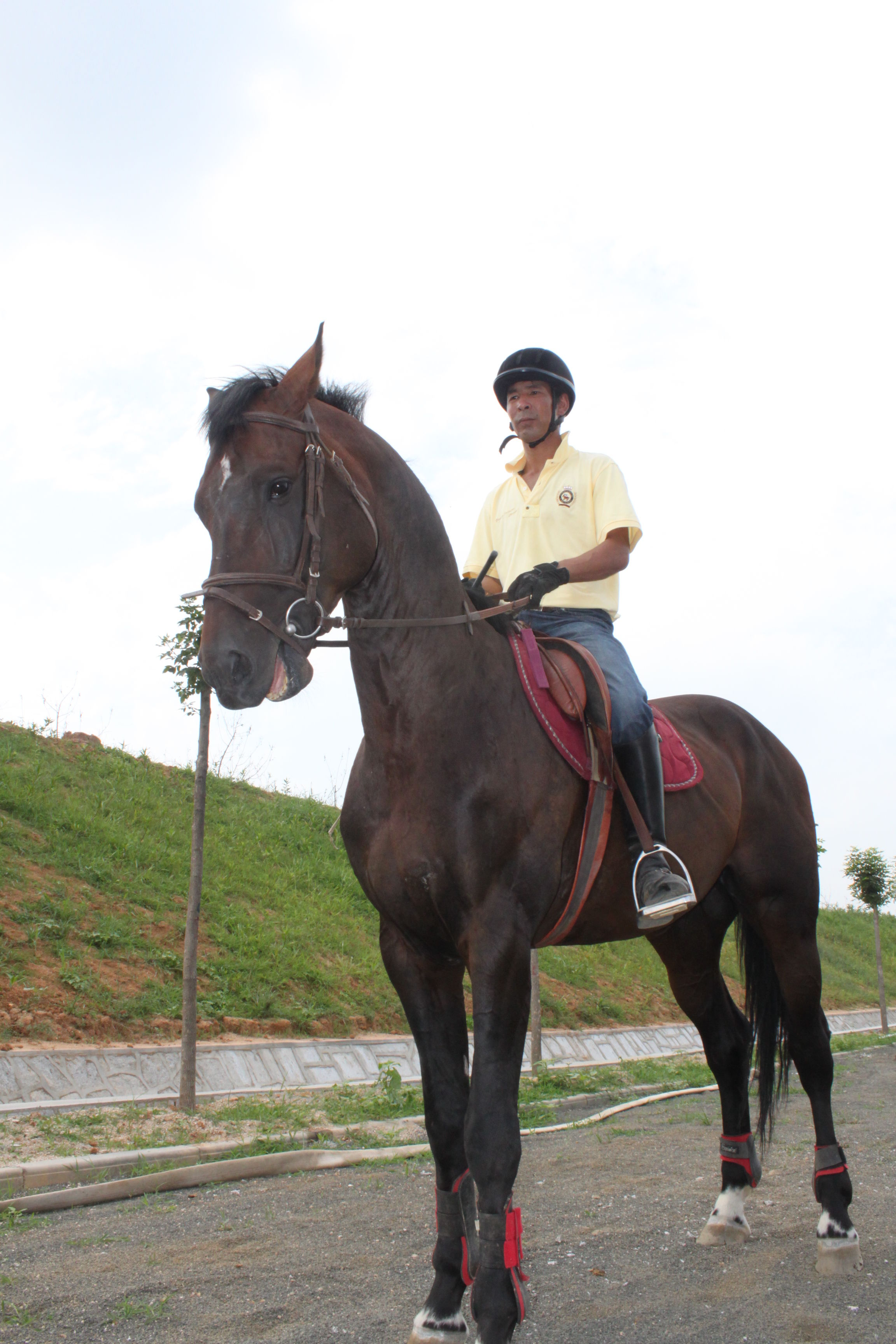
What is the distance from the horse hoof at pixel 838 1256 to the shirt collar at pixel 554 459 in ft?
10.8

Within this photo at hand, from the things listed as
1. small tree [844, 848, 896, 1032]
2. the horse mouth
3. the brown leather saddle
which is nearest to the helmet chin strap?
the brown leather saddle

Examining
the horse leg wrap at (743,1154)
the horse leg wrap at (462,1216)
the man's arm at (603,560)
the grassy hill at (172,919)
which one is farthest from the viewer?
the grassy hill at (172,919)

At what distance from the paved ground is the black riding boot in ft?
4.30

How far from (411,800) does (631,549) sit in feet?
4.94

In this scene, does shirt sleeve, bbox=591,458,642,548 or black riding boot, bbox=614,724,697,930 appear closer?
black riding boot, bbox=614,724,697,930

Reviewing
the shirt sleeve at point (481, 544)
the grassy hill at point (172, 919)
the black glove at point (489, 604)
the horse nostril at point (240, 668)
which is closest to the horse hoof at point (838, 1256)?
the black glove at point (489, 604)

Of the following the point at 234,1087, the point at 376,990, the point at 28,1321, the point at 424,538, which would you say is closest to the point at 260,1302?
the point at 28,1321

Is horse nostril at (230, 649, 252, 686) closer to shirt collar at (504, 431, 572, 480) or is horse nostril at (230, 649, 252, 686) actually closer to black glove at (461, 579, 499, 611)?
black glove at (461, 579, 499, 611)

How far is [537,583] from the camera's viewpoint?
3.44 m

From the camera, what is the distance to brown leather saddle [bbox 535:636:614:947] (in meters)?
3.30

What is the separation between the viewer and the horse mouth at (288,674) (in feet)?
9.15

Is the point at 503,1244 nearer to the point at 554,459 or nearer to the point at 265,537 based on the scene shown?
the point at 265,537

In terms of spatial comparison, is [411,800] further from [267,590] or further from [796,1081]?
[796,1081]

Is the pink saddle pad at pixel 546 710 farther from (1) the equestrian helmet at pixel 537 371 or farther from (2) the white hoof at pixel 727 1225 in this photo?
A: (2) the white hoof at pixel 727 1225
